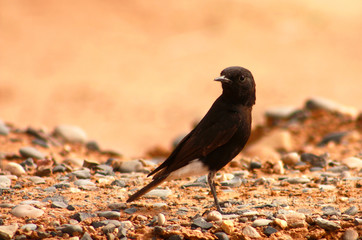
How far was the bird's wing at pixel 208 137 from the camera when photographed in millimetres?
6359

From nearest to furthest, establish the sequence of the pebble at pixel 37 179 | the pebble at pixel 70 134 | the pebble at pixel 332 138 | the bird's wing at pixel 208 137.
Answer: the bird's wing at pixel 208 137 → the pebble at pixel 37 179 → the pebble at pixel 332 138 → the pebble at pixel 70 134

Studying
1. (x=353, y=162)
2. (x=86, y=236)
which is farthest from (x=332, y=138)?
(x=86, y=236)

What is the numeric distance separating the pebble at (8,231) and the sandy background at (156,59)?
642cm

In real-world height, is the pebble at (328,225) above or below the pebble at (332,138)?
below

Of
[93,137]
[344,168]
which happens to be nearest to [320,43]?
[93,137]

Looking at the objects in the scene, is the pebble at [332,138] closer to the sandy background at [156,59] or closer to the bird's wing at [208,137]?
the sandy background at [156,59]

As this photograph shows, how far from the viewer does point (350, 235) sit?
5.84 metres

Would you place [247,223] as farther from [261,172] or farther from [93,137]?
[93,137]

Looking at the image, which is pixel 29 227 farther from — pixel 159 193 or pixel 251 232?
pixel 251 232

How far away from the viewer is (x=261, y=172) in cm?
827

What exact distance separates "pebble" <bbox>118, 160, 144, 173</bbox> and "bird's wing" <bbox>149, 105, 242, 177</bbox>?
179cm

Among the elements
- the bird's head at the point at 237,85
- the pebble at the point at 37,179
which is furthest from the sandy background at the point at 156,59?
the bird's head at the point at 237,85

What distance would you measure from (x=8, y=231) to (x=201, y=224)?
183cm

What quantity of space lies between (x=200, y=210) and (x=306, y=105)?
687 centimetres
